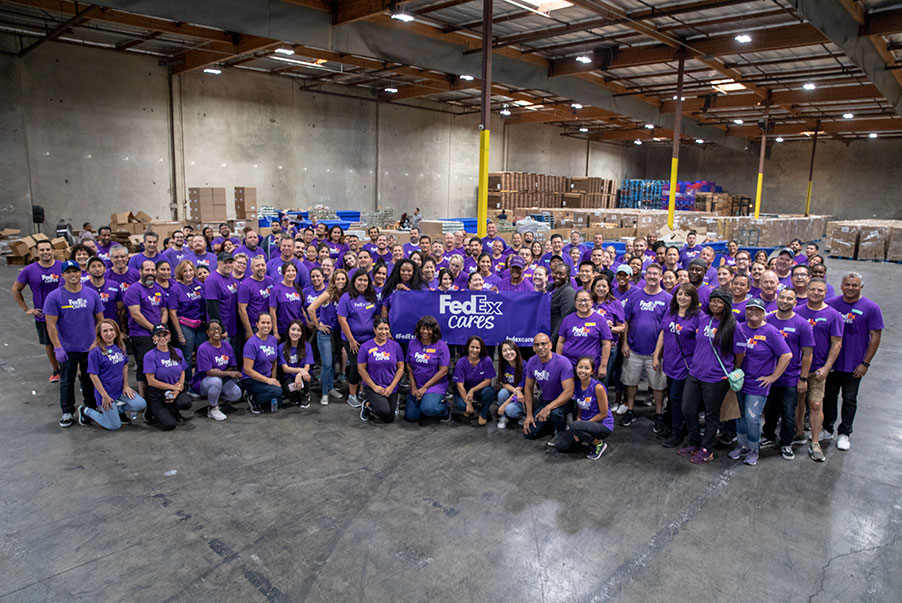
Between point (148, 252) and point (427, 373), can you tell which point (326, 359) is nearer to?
point (427, 373)

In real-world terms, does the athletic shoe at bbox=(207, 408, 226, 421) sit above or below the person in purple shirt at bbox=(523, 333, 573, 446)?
below

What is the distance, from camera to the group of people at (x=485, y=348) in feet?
20.2

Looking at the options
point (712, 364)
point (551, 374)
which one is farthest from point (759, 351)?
point (551, 374)

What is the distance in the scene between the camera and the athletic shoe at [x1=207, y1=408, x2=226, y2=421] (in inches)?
281

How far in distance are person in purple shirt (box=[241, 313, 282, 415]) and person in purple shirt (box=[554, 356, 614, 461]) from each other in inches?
141

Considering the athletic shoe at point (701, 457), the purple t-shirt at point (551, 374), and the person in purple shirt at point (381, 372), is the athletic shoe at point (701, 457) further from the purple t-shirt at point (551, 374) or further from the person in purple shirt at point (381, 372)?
the person in purple shirt at point (381, 372)

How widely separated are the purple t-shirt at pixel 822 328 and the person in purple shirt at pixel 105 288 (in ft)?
27.6

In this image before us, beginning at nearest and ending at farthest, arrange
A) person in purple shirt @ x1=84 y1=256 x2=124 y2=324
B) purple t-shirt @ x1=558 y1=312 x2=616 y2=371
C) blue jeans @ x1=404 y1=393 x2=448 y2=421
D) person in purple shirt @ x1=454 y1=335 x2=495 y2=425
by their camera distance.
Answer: purple t-shirt @ x1=558 y1=312 x2=616 y2=371
blue jeans @ x1=404 y1=393 x2=448 y2=421
person in purple shirt @ x1=454 y1=335 x2=495 y2=425
person in purple shirt @ x1=84 y1=256 x2=124 y2=324

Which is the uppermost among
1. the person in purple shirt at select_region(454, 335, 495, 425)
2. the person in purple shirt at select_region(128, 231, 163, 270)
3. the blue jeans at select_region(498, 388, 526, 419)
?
the person in purple shirt at select_region(128, 231, 163, 270)

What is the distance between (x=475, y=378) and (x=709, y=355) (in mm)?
2742

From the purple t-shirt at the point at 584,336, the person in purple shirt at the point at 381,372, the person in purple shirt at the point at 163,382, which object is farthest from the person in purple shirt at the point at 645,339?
the person in purple shirt at the point at 163,382

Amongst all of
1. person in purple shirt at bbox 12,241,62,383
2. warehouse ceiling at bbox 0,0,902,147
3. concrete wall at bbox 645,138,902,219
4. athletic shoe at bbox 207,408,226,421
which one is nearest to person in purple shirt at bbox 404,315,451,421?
athletic shoe at bbox 207,408,226,421

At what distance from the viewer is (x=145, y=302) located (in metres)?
7.40

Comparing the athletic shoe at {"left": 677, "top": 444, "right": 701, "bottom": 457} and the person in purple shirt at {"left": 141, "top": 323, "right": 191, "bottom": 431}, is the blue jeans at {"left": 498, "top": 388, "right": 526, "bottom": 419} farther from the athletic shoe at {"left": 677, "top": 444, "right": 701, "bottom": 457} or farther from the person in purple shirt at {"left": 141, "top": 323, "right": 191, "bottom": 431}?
the person in purple shirt at {"left": 141, "top": 323, "right": 191, "bottom": 431}
